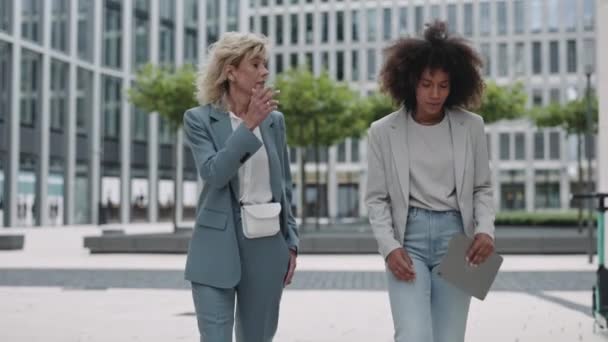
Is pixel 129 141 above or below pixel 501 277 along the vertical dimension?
above

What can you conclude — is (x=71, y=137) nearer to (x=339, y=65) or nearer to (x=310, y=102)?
(x=310, y=102)

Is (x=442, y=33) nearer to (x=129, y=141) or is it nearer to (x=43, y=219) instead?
(x=43, y=219)

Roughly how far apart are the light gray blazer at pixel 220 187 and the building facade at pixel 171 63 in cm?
1849

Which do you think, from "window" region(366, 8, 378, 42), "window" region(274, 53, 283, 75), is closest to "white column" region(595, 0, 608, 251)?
"window" region(366, 8, 378, 42)

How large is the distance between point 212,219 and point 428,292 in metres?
0.89

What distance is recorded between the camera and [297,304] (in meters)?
10.8

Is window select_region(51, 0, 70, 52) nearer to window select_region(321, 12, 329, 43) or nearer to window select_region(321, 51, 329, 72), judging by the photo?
window select_region(321, 51, 329, 72)

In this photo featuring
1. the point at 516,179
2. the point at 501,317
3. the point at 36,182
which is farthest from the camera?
the point at 516,179

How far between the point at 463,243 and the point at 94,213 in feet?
150

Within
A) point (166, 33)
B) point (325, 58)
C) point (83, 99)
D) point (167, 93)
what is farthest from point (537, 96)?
point (167, 93)

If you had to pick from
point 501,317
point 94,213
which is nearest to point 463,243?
point 501,317

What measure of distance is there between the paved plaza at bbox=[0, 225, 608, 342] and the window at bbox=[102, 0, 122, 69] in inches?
1300

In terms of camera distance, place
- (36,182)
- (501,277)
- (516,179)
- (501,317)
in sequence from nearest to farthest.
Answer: (501,317) → (501,277) → (36,182) → (516,179)

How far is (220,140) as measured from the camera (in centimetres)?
367
